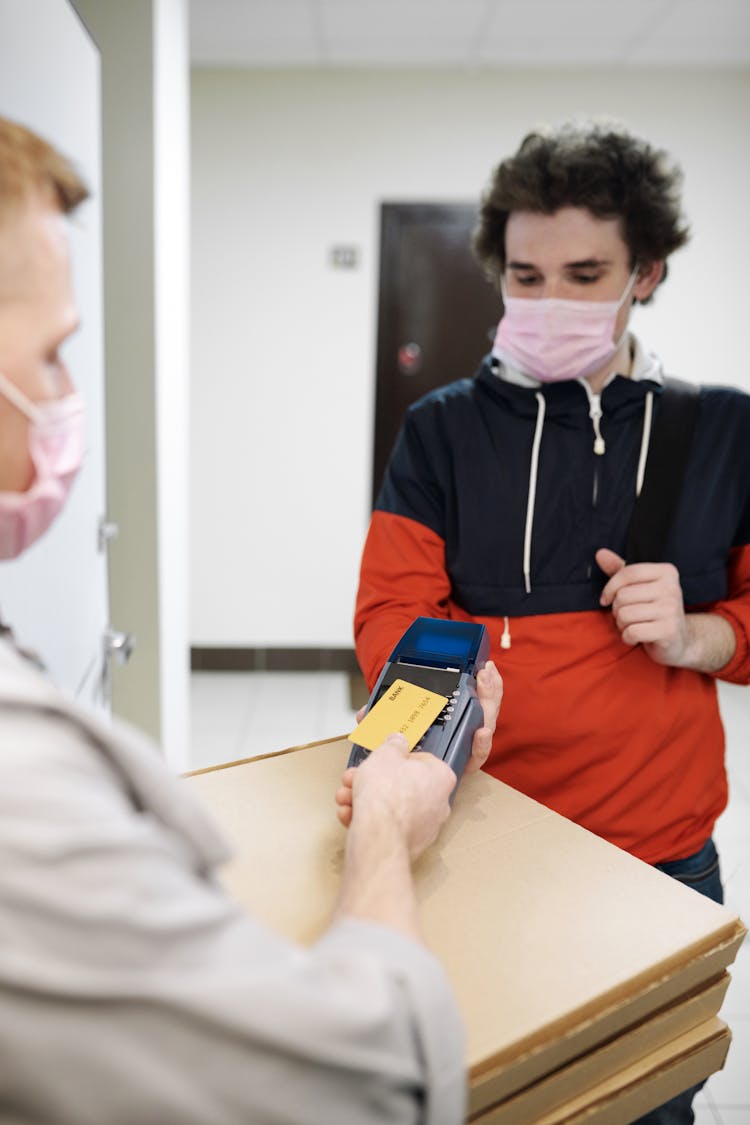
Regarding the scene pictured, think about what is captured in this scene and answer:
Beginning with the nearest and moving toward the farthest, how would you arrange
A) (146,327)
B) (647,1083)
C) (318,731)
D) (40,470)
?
(40,470) < (647,1083) < (146,327) < (318,731)

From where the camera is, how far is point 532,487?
110 centimetres

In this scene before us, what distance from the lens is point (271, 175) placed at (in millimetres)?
→ 3336

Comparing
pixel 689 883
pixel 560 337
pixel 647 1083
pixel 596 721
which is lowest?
pixel 689 883

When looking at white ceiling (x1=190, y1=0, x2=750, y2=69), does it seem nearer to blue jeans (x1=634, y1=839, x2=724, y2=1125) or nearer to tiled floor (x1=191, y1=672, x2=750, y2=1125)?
tiled floor (x1=191, y1=672, x2=750, y2=1125)

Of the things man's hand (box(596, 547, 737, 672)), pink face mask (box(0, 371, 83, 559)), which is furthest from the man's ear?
pink face mask (box(0, 371, 83, 559))

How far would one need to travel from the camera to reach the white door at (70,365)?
3.53 ft

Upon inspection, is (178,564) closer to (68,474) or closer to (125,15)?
(125,15)

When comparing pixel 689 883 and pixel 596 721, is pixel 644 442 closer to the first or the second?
pixel 596 721

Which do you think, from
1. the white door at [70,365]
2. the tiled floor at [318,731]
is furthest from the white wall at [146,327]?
the tiled floor at [318,731]

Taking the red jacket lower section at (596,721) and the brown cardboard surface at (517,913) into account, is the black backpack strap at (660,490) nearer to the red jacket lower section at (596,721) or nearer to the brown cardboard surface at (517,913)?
the red jacket lower section at (596,721)

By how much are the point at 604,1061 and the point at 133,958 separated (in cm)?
41

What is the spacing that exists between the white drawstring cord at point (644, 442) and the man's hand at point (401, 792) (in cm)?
59

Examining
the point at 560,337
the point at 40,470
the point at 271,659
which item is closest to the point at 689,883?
the point at 560,337

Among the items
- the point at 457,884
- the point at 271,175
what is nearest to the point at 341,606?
the point at 271,175
